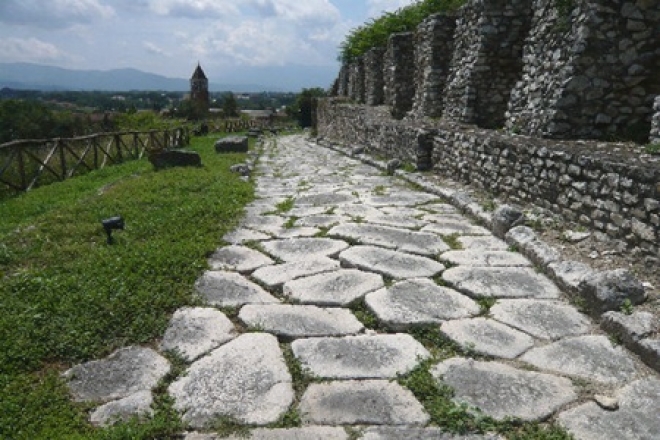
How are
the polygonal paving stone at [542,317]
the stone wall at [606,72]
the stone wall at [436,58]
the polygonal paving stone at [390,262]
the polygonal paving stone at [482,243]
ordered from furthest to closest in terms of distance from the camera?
1. the stone wall at [436,58]
2. the stone wall at [606,72]
3. the polygonal paving stone at [482,243]
4. the polygonal paving stone at [390,262]
5. the polygonal paving stone at [542,317]

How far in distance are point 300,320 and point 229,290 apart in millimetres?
819

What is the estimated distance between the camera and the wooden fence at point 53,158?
11516mm

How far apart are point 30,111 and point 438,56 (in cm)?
4156

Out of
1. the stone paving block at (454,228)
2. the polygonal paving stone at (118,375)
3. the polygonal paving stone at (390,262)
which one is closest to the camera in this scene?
the polygonal paving stone at (118,375)

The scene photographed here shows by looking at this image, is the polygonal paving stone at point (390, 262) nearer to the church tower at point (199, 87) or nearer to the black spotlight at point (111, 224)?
the black spotlight at point (111, 224)

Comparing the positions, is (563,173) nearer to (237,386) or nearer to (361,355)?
(361,355)

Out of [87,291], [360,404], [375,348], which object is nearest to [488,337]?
[375,348]

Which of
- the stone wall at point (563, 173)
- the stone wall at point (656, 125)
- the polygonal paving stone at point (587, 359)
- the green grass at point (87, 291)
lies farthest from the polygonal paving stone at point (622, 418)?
the stone wall at point (656, 125)

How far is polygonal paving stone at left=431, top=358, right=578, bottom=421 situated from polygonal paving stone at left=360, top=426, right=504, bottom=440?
210mm

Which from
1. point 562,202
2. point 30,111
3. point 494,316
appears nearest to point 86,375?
point 494,316

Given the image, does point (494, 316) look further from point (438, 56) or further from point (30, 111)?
point (30, 111)

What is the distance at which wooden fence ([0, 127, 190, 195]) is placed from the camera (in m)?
11.5

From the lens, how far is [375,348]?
3.29 metres

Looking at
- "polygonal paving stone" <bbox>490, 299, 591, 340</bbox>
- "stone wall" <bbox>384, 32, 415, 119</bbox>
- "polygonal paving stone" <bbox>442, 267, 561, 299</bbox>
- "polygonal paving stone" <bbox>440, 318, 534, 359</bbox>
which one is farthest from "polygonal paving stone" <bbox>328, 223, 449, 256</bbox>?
"stone wall" <bbox>384, 32, 415, 119</bbox>
